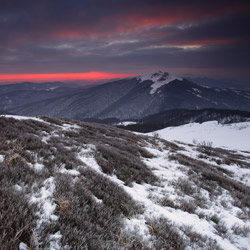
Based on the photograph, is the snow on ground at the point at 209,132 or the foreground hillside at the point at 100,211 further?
the snow on ground at the point at 209,132

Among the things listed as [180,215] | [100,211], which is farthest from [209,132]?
[100,211]

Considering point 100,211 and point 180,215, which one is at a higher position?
point 100,211

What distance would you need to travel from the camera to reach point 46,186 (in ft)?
13.0

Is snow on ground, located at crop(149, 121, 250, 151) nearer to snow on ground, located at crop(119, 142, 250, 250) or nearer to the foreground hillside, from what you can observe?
snow on ground, located at crop(119, 142, 250, 250)

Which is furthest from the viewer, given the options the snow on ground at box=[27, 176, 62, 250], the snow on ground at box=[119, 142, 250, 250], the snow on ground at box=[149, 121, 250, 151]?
the snow on ground at box=[149, 121, 250, 151]

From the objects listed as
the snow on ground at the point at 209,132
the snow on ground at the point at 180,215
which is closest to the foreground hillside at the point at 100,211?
the snow on ground at the point at 180,215

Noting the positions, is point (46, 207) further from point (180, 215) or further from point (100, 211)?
point (180, 215)

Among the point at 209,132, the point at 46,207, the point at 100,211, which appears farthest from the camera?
the point at 209,132

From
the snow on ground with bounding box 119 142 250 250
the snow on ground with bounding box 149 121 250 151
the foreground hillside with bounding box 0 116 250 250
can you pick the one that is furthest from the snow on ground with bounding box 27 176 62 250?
the snow on ground with bounding box 149 121 250 151

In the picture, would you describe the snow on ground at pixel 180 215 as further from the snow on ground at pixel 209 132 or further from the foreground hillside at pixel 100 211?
the snow on ground at pixel 209 132

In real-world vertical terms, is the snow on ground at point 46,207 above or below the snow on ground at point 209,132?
above

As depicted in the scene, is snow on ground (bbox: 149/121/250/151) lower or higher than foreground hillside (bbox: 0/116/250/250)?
lower

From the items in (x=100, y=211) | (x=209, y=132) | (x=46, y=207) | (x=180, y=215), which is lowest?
(x=209, y=132)

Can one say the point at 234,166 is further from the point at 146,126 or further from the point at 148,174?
the point at 146,126
